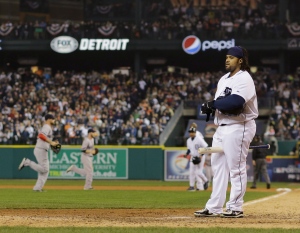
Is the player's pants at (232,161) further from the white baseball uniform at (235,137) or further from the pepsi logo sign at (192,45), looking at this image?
the pepsi logo sign at (192,45)

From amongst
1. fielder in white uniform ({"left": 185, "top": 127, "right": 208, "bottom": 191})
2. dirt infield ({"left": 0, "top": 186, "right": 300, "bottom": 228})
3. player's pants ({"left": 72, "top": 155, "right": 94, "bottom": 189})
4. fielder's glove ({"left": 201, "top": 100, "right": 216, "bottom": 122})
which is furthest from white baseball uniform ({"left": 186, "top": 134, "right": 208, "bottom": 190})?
fielder's glove ({"left": 201, "top": 100, "right": 216, "bottom": 122})

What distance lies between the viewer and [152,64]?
158 feet

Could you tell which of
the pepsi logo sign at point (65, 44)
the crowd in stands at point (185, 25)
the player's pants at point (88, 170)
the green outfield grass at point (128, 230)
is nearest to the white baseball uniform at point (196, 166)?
the player's pants at point (88, 170)

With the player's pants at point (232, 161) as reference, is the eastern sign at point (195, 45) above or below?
above

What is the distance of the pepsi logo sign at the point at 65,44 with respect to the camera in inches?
1715

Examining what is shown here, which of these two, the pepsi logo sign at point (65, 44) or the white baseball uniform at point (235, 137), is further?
the pepsi logo sign at point (65, 44)

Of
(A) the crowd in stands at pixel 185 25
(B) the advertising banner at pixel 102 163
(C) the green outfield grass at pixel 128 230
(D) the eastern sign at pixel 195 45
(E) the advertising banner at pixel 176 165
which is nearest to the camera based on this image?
(C) the green outfield grass at pixel 128 230

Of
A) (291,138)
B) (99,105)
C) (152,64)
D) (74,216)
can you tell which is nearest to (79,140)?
(99,105)

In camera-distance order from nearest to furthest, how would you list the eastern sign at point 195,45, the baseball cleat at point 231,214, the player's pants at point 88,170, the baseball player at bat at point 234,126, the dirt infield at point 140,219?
the dirt infield at point 140,219 < the baseball player at bat at point 234,126 < the baseball cleat at point 231,214 < the player's pants at point 88,170 < the eastern sign at point 195,45

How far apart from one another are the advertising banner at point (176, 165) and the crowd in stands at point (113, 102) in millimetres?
1618

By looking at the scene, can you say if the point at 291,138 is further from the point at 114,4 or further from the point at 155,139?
the point at 114,4

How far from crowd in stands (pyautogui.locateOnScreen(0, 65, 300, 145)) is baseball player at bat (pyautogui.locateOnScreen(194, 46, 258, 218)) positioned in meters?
22.2

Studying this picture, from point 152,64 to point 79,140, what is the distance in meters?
15.3

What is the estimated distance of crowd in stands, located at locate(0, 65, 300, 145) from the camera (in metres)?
34.9
